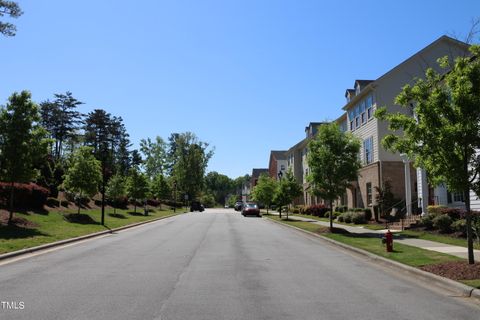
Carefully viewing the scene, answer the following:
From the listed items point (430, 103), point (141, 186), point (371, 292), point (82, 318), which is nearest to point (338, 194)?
point (430, 103)

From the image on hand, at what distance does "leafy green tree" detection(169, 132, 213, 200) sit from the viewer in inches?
4158

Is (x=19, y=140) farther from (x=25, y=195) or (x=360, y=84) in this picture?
(x=360, y=84)

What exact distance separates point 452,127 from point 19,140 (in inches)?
719

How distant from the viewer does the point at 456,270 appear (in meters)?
10.9

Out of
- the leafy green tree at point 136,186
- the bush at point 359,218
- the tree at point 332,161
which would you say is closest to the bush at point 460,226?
the tree at point 332,161

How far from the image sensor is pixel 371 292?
29.8 feet

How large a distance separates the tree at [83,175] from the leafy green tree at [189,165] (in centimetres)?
7194

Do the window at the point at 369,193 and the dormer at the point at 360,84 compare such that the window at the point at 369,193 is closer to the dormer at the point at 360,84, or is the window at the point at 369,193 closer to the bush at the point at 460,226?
the dormer at the point at 360,84

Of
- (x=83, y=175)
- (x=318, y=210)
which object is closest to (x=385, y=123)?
(x=318, y=210)

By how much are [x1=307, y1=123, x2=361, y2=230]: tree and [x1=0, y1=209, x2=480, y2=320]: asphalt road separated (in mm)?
9939

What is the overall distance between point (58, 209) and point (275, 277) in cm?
2577

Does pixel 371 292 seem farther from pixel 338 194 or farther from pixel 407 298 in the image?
pixel 338 194

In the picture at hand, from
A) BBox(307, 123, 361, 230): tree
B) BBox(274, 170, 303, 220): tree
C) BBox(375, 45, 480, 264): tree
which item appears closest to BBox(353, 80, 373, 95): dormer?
BBox(274, 170, 303, 220): tree

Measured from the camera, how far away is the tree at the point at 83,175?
30953 mm
